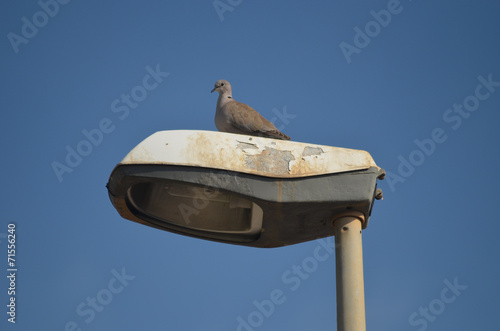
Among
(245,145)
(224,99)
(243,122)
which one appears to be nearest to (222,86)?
(224,99)

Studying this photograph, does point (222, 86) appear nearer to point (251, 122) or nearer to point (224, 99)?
point (224, 99)

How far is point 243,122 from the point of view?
674 cm

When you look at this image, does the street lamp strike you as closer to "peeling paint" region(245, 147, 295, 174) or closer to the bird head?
"peeling paint" region(245, 147, 295, 174)

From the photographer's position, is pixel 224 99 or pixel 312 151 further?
pixel 224 99

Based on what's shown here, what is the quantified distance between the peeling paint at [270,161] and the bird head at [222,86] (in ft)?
14.5

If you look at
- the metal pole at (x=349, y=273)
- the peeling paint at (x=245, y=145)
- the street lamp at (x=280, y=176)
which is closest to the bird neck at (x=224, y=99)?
the street lamp at (x=280, y=176)

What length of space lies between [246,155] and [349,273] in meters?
0.91

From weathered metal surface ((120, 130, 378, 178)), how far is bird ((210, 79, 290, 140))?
252 cm

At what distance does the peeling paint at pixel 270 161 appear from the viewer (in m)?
4.02

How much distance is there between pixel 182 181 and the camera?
13.3ft

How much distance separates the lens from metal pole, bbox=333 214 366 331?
12.5 ft

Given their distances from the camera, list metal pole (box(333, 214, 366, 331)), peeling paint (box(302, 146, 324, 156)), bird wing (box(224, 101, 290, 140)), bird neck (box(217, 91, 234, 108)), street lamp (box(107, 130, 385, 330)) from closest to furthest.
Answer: metal pole (box(333, 214, 366, 331)) < street lamp (box(107, 130, 385, 330)) < peeling paint (box(302, 146, 324, 156)) < bird wing (box(224, 101, 290, 140)) < bird neck (box(217, 91, 234, 108))

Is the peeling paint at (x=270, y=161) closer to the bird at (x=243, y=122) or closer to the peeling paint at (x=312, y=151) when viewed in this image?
the peeling paint at (x=312, y=151)

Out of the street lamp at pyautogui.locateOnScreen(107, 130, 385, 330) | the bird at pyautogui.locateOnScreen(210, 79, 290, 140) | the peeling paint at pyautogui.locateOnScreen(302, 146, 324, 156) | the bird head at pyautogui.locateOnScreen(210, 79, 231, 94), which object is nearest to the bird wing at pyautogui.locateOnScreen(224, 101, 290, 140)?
the bird at pyautogui.locateOnScreen(210, 79, 290, 140)
